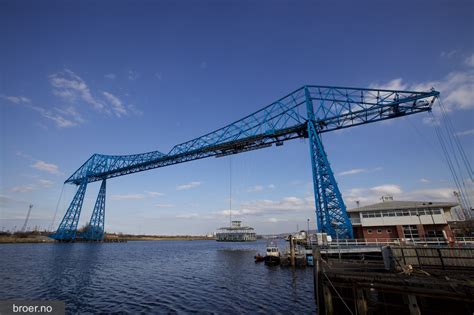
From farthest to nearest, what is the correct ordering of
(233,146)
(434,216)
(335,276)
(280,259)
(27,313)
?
(233,146)
(280,259)
(434,216)
(27,313)
(335,276)

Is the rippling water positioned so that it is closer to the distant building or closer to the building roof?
the distant building

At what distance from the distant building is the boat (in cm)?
10291

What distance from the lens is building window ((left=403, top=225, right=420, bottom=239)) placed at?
87.8 ft

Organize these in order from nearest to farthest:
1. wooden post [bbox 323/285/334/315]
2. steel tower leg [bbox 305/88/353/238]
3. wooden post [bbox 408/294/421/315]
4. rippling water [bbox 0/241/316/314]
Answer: wooden post [bbox 408/294/421/315] → wooden post [bbox 323/285/334/315] → rippling water [bbox 0/241/316/314] → steel tower leg [bbox 305/88/353/238]

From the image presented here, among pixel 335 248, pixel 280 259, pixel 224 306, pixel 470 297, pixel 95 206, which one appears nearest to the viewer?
pixel 470 297

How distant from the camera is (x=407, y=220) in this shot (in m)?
27.1

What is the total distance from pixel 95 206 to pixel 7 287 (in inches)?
2619

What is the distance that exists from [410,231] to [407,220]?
1.28m

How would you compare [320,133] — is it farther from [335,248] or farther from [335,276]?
[335,276]

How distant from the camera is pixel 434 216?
87.4 feet

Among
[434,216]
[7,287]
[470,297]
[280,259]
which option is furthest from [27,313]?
[434,216]

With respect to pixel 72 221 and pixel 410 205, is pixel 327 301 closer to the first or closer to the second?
pixel 410 205

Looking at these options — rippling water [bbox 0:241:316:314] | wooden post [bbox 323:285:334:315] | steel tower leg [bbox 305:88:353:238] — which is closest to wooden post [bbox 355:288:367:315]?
wooden post [bbox 323:285:334:315]

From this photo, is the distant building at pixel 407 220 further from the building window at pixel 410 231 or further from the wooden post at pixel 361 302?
the wooden post at pixel 361 302
